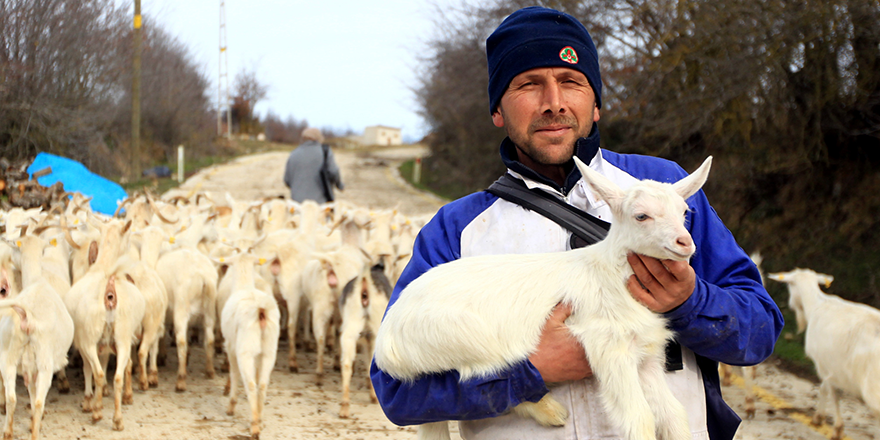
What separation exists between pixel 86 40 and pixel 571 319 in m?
21.6

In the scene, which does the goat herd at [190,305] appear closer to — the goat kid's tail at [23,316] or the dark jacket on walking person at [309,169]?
the goat kid's tail at [23,316]

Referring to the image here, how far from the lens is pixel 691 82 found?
36.8ft

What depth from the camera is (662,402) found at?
226cm

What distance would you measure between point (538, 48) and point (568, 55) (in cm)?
11

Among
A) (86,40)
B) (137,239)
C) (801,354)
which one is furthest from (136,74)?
(801,354)

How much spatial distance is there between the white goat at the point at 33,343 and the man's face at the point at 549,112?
438 cm

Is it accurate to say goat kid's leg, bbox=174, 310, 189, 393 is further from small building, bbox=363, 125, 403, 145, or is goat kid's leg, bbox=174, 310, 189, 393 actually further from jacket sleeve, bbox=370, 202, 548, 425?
small building, bbox=363, 125, 403, 145

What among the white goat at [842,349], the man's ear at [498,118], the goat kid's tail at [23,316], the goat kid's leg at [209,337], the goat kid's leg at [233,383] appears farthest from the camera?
the goat kid's leg at [209,337]

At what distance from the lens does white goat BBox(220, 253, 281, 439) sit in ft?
19.5

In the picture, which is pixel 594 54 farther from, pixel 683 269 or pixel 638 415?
pixel 638 415

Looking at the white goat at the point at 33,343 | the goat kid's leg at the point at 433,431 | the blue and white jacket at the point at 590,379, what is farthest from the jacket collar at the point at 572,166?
the white goat at the point at 33,343

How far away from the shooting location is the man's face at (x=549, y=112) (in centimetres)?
255

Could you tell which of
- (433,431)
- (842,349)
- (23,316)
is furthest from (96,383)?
(842,349)

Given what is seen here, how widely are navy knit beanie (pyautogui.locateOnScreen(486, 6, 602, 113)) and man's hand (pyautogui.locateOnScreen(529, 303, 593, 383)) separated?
97 cm
